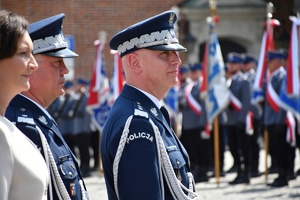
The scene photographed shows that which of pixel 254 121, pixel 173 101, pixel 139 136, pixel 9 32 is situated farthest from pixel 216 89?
pixel 9 32

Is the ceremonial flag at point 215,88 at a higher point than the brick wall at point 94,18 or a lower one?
lower

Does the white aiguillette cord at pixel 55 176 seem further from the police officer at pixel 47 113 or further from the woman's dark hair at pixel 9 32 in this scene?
the woman's dark hair at pixel 9 32

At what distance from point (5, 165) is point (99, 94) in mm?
12525

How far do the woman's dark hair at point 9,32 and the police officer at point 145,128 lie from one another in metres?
0.84

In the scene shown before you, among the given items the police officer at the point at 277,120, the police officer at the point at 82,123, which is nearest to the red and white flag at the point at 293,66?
the police officer at the point at 277,120

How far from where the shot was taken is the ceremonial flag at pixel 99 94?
1453 cm

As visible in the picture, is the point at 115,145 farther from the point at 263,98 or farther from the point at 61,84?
the point at 263,98

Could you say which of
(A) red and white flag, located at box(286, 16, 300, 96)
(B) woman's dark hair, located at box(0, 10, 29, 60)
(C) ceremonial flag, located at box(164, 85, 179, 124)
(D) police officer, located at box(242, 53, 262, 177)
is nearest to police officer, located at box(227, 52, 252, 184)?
(D) police officer, located at box(242, 53, 262, 177)

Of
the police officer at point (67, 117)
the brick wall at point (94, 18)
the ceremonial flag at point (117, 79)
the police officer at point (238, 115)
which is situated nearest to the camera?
the police officer at point (238, 115)

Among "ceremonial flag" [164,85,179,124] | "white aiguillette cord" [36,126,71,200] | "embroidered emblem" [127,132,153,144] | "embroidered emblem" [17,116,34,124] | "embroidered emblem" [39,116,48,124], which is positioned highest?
"embroidered emblem" [17,116,34,124]

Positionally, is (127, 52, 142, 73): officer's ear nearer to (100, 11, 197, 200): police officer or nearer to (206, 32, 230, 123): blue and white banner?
(100, 11, 197, 200): police officer

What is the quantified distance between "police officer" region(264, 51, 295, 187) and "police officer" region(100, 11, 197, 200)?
773 centimetres

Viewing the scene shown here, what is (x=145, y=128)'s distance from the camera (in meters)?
3.11

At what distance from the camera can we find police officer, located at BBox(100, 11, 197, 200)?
9.82ft
